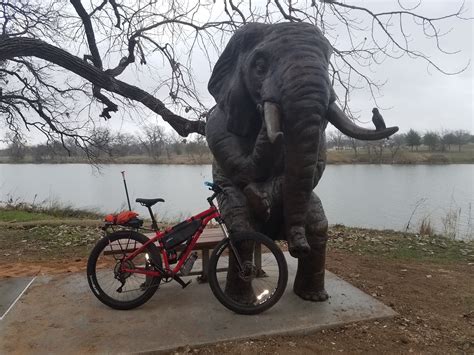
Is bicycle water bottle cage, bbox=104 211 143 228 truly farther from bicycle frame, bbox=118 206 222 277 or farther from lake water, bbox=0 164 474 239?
lake water, bbox=0 164 474 239

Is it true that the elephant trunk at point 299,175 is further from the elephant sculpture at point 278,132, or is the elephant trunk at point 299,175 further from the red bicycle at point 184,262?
the red bicycle at point 184,262

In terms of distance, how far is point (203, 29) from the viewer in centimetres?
750

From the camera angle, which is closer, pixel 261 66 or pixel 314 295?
pixel 261 66

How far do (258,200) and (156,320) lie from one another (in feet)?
4.00

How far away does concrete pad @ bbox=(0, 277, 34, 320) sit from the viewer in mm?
3699

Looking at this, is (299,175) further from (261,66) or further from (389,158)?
(389,158)

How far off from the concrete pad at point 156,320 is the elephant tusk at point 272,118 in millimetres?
1448

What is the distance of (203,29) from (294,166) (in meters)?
5.11

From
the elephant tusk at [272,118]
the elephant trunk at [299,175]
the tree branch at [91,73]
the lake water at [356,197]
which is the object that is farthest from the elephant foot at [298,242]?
the lake water at [356,197]

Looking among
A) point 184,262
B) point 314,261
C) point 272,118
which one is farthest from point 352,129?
point 184,262

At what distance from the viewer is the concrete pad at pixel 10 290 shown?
370 centimetres

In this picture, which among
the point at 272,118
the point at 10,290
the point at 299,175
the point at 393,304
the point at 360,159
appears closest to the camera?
the point at 272,118

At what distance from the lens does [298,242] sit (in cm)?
327

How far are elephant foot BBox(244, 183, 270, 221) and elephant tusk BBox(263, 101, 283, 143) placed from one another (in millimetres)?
575
